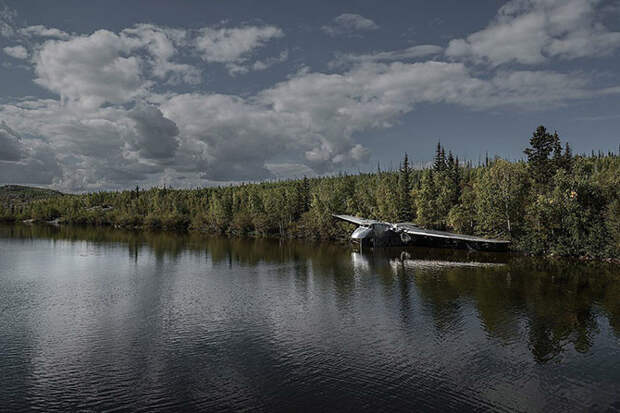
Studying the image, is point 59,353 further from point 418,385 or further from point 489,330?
point 489,330

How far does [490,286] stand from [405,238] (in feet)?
145

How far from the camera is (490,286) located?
48.9m

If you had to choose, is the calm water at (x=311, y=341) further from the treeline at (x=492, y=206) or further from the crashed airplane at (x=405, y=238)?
the crashed airplane at (x=405, y=238)

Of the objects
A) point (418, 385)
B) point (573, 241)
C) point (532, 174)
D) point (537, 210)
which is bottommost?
point (418, 385)

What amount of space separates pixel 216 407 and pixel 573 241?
7245 cm

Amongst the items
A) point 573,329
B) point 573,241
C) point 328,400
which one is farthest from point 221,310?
point 573,241

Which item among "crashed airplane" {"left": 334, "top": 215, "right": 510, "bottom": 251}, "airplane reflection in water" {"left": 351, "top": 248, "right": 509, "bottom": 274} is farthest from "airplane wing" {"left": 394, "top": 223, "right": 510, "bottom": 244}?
"airplane reflection in water" {"left": 351, "top": 248, "right": 509, "bottom": 274}

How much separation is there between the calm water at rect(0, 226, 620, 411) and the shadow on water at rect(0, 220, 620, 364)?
25cm

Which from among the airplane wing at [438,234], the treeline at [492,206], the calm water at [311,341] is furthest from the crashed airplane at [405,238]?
the calm water at [311,341]

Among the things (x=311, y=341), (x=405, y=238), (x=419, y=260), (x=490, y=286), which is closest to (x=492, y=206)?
Answer: (x=405, y=238)

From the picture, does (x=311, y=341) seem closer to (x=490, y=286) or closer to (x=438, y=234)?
(x=490, y=286)

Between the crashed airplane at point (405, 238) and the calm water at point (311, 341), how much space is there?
87.7 ft

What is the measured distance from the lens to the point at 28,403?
20.9 meters

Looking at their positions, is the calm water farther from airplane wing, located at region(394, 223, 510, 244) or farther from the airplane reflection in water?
airplane wing, located at region(394, 223, 510, 244)
